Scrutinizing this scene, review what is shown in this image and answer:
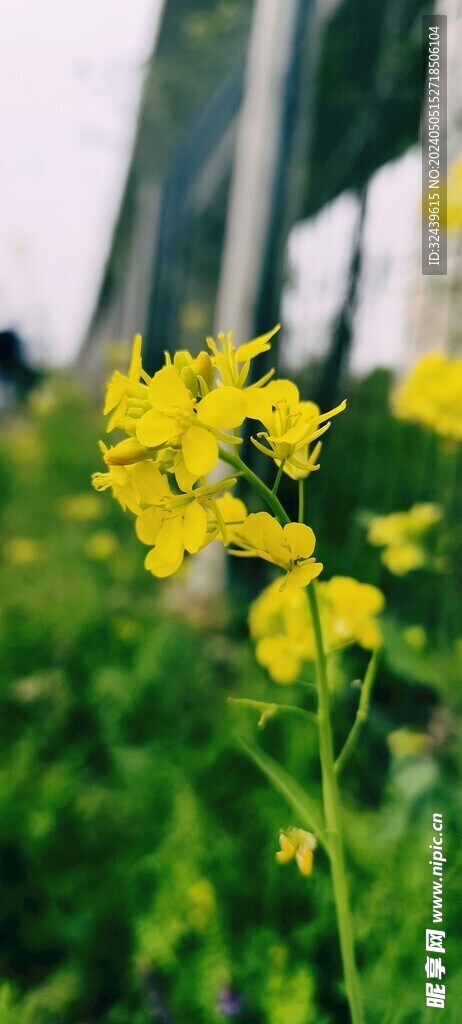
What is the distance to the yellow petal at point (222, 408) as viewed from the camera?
1.14 feet

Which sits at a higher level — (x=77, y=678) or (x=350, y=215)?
(x=350, y=215)

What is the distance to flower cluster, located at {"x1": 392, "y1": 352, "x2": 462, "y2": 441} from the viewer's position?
0.98 m

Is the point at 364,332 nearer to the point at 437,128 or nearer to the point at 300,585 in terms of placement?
the point at 437,128

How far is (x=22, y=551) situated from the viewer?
168 centimetres

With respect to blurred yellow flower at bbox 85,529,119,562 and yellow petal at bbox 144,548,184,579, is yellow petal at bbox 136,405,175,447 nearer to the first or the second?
yellow petal at bbox 144,548,184,579

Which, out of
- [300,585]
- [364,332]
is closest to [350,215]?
[364,332]

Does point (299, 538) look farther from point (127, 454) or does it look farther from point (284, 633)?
point (284, 633)

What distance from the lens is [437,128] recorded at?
682 millimetres

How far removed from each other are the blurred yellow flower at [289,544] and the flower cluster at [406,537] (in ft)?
2.30

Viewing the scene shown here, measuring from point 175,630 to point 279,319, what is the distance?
0.70 m

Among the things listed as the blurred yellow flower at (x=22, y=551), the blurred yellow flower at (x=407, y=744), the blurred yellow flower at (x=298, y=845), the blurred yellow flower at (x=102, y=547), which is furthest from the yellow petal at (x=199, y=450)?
the blurred yellow flower at (x=22, y=551)

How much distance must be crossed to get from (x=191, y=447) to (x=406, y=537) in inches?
29.8

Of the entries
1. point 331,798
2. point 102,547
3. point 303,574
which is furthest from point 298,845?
point 102,547

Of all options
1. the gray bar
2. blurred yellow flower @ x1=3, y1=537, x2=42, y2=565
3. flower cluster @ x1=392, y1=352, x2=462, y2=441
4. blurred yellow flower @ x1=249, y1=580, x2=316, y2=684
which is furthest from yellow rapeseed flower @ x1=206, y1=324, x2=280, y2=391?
blurred yellow flower @ x1=3, y1=537, x2=42, y2=565
